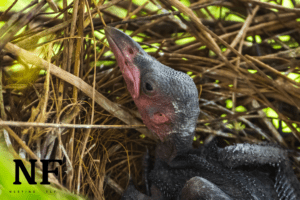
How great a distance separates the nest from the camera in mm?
777

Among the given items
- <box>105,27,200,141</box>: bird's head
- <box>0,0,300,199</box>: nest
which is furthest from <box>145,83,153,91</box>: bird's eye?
<box>0,0,300,199</box>: nest

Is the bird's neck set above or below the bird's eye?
below

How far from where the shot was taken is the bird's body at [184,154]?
800 mm

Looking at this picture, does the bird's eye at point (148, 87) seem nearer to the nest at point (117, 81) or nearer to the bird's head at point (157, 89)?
the bird's head at point (157, 89)

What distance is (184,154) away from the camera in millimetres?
893

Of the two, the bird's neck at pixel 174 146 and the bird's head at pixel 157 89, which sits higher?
the bird's head at pixel 157 89

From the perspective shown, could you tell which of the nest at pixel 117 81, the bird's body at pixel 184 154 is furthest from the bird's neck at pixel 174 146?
the nest at pixel 117 81

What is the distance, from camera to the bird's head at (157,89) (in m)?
0.80

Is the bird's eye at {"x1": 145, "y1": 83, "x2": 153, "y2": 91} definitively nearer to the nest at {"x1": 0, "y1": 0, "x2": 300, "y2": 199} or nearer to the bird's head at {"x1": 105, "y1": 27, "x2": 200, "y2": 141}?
the bird's head at {"x1": 105, "y1": 27, "x2": 200, "y2": 141}

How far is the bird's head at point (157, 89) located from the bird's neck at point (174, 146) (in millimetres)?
11

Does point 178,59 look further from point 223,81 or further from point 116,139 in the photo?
point 116,139

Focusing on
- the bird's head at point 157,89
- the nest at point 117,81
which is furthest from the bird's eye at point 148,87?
the nest at point 117,81

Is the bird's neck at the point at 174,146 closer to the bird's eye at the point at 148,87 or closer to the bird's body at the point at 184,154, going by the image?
the bird's body at the point at 184,154

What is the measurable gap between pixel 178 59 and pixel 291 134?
1.89ft
